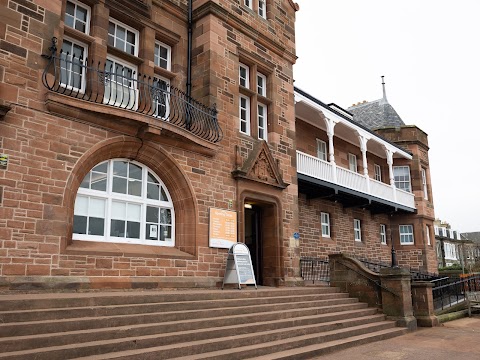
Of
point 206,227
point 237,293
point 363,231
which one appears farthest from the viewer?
point 363,231

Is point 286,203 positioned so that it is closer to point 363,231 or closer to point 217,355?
point 217,355

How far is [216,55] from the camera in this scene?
11.1 meters

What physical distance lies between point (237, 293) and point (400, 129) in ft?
60.4

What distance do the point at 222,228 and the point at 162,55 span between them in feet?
15.2

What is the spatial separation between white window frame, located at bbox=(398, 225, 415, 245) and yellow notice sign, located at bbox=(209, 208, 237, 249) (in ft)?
47.5

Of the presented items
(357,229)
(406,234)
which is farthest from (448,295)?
(406,234)

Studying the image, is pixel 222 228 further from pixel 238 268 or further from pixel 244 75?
pixel 244 75

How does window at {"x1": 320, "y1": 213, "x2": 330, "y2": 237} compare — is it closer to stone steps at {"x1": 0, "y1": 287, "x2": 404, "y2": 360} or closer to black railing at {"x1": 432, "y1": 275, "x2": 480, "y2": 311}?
black railing at {"x1": 432, "y1": 275, "x2": 480, "y2": 311}

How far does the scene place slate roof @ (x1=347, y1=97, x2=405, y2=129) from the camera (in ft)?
82.3

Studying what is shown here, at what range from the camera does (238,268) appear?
9688 mm

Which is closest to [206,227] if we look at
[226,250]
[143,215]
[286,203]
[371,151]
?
[226,250]

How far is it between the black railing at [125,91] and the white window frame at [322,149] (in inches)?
325

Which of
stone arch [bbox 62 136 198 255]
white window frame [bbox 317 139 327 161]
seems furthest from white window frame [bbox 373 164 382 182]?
stone arch [bbox 62 136 198 255]

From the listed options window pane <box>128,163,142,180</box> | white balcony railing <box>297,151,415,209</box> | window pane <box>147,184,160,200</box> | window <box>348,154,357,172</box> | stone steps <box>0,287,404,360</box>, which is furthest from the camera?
window <box>348,154,357,172</box>
